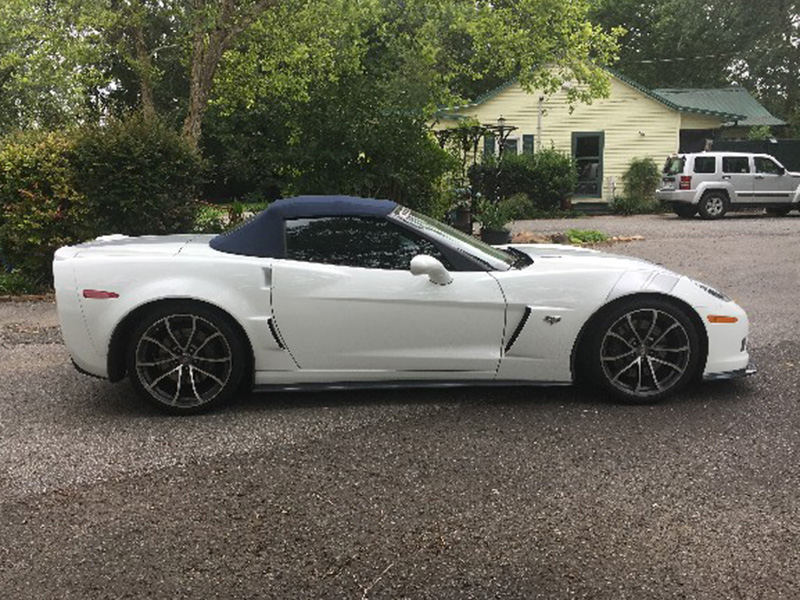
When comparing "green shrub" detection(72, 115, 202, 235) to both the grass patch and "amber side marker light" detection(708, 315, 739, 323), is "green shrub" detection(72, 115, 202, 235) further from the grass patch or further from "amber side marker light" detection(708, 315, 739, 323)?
the grass patch

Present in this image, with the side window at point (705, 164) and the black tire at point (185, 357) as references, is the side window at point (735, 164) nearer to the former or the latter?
the side window at point (705, 164)

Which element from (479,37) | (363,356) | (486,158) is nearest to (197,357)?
(363,356)

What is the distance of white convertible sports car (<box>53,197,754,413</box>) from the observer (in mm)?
4406

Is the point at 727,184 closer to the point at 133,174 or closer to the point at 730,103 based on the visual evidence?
the point at 730,103

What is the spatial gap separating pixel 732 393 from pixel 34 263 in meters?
7.85

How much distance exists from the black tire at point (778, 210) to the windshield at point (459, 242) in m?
19.4

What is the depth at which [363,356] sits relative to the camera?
4496mm

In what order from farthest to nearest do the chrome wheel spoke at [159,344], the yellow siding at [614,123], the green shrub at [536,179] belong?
1. the yellow siding at [614,123]
2. the green shrub at [536,179]
3. the chrome wheel spoke at [159,344]

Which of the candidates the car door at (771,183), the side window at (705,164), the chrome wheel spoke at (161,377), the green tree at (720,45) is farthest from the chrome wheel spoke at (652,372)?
the green tree at (720,45)

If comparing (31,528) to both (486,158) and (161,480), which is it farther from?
(486,158)

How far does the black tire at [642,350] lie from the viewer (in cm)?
449

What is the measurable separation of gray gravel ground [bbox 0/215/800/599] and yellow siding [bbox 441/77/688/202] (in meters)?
21.5

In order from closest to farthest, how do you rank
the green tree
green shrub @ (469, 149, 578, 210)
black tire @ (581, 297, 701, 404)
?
black tire @ (581, 297, 701, 404) < green shrub @ (469, 149, 578, 210) < the green tree

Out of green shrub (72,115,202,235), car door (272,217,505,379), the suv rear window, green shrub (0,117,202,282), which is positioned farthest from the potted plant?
the suv rear window
